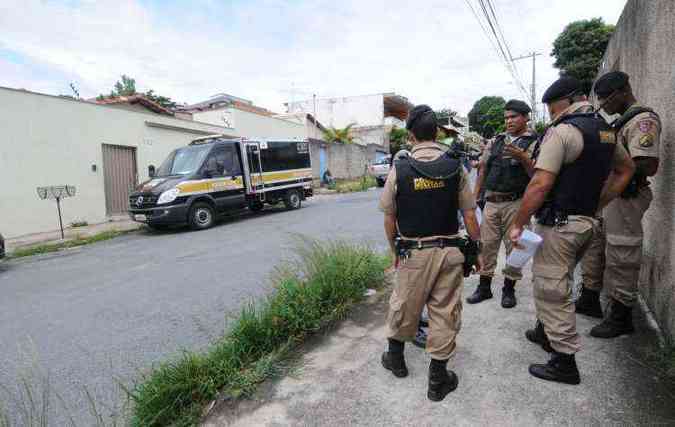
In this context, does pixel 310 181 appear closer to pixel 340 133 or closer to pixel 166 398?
pixel 166 398

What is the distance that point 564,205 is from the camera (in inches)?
91.0

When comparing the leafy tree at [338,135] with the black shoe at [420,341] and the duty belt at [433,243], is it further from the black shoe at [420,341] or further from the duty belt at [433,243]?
the duty belt at [433,243]

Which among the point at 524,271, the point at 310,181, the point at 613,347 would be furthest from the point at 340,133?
the point at 613,347

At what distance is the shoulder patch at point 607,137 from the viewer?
2234 mm

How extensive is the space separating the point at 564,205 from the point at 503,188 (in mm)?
1094

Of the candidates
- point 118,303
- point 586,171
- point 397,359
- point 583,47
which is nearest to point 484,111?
point 583,47

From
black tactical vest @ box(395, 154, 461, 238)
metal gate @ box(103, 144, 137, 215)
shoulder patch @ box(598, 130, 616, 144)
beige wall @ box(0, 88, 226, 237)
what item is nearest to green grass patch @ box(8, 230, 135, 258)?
beige wall @ box(0, 88, 226, 237)

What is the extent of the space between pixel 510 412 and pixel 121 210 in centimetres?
1241

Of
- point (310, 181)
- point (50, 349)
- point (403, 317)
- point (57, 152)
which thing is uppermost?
point (57, 152)

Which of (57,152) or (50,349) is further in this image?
(57,152)

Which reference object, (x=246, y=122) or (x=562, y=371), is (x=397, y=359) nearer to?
(x=562, y=371)

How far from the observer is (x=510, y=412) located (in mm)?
2082

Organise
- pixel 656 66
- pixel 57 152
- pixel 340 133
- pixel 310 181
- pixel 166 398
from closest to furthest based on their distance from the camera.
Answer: pixel 166 398
pixel 656 66
pixel 57 152
pixel 310 181
pixel 340 133

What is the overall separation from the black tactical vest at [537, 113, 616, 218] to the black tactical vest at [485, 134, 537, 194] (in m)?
0.96
